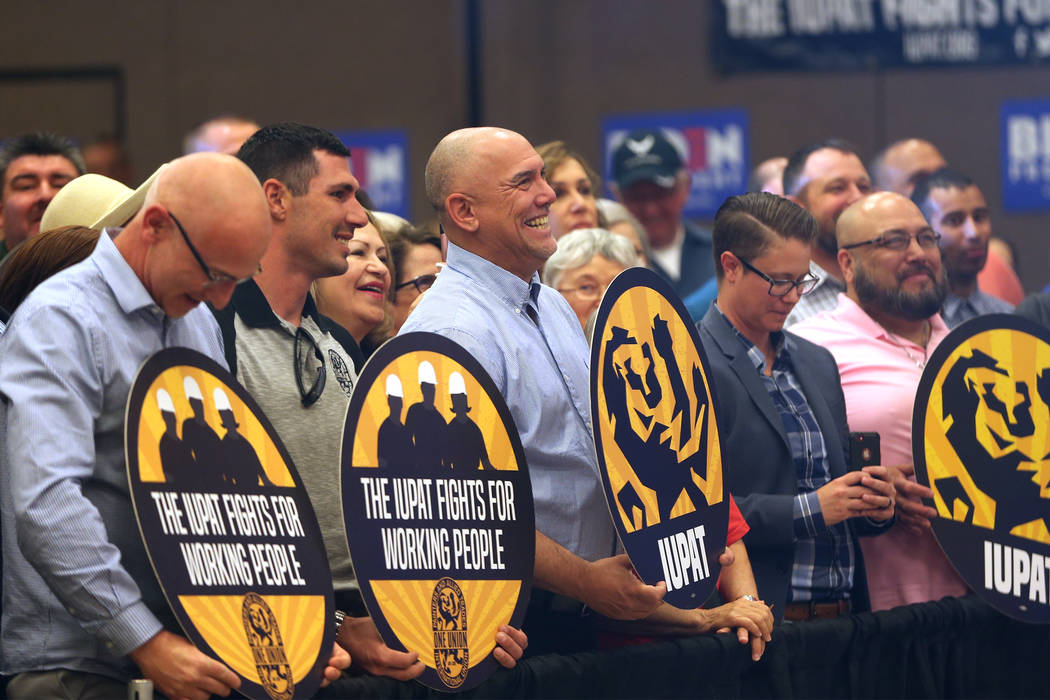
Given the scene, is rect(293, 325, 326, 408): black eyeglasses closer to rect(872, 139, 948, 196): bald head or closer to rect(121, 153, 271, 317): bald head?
rect(121, 153, 271, 317): bald head

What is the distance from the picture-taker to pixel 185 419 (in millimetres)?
2219

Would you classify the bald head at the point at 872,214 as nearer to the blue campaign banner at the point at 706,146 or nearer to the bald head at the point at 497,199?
the bald head at the point at 497,199

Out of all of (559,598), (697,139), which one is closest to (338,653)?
(559,598)

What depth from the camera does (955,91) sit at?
26.2 ft

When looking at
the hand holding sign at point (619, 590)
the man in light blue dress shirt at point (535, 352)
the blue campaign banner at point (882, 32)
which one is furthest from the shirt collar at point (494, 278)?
the blue campaign banner at point (882, 32)

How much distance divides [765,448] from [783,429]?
57mm

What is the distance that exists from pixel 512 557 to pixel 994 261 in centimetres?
362

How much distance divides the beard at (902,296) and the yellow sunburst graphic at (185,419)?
1.83 m

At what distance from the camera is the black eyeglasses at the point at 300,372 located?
2652mm

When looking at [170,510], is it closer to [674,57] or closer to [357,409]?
[357,409]

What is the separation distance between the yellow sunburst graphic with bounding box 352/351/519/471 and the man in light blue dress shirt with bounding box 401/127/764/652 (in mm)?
122

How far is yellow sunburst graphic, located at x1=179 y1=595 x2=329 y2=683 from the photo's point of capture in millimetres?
2146

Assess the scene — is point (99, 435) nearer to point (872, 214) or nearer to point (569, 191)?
point (872, 214)

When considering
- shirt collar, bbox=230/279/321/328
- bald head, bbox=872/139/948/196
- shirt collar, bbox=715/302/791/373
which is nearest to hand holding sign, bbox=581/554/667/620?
shirt collar, bbox=230/279/321/328
